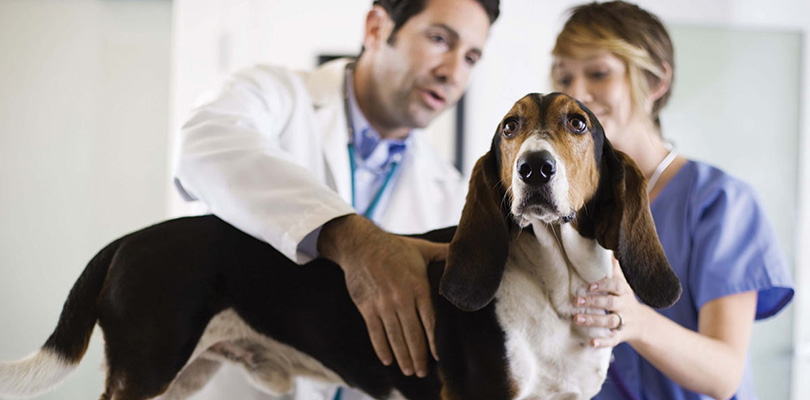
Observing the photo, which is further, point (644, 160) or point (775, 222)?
point (775, 222)

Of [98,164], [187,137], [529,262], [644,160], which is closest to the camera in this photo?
[529,262]

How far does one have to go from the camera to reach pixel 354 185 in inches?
59.8

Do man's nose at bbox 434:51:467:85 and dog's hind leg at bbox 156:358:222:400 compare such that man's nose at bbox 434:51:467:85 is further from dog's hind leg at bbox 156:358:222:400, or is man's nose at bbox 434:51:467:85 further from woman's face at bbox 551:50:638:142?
dog's hind leg at bbox 156:358:222:400

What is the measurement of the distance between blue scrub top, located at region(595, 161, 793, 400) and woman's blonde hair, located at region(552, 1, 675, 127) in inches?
7.6

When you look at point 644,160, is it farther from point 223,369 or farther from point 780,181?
point 780,181

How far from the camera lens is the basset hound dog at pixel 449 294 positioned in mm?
750

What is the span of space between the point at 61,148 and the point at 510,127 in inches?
49.7

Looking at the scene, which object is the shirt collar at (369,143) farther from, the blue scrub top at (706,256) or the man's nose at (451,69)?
the blue scrub top at (706,256)

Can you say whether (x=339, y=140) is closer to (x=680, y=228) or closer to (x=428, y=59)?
(x=428, y=59)

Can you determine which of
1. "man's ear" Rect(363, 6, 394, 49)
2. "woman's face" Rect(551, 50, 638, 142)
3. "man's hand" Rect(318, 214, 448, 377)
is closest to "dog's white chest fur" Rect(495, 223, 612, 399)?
"man's hand" Rect(318, 214, 448, 377)

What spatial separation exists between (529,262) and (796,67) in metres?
2.53

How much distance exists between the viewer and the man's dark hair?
58.3 inches

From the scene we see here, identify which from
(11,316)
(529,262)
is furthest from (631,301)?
(11,316)

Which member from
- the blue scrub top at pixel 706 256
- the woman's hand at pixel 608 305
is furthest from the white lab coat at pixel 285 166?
the blue scrub top at pixel 706 256
